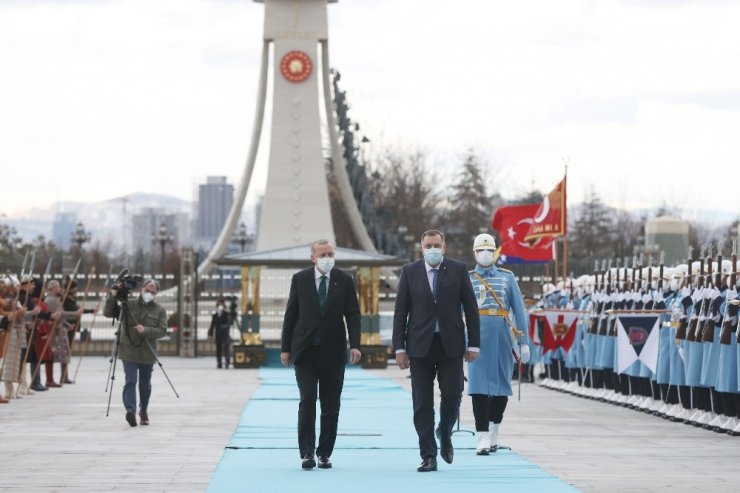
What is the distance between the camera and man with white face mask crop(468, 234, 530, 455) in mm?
14953

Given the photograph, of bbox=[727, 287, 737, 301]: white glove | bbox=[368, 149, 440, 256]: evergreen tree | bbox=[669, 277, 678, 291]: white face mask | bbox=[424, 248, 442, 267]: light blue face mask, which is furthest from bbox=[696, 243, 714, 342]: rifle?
bbox=[368, 149, 440, 256]: evergreen tree

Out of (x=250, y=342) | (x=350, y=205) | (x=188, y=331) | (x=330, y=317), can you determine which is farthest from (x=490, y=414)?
(x=350, y=205)

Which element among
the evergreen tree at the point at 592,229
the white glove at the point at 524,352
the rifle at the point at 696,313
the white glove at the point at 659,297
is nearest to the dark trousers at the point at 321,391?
the white glove at the point at 524,352

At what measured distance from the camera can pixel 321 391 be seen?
45.6 ft

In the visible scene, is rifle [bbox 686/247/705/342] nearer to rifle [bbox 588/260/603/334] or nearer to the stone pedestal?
rifle [bbox 588/260/603/334]

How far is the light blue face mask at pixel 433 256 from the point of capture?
1370 centimetres

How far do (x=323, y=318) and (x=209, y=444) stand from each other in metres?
2.76

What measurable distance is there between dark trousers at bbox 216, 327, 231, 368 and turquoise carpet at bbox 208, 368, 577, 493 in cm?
1652

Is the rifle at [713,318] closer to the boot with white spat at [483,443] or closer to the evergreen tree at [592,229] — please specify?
the boot with white spat at [483,443]

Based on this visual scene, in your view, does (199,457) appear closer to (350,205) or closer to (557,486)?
(557,486)

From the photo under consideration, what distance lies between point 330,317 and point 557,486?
2.54m

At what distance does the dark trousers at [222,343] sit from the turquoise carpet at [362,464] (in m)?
16.5

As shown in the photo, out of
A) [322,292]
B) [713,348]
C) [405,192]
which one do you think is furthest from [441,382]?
[405,192]

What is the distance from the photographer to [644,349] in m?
21.4
